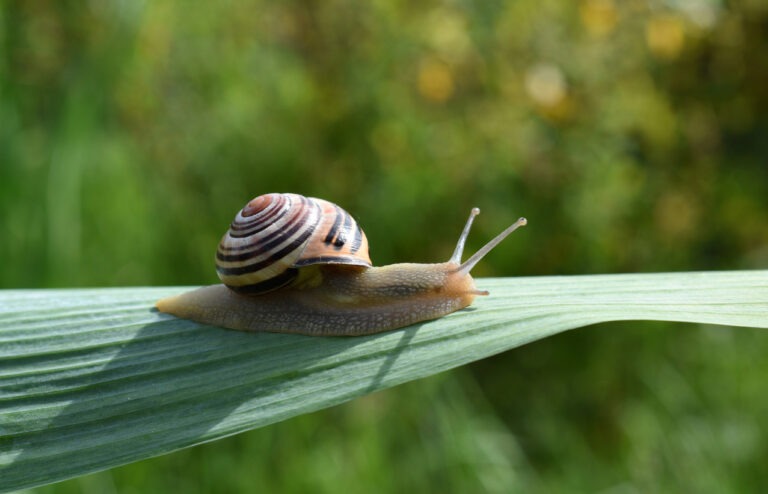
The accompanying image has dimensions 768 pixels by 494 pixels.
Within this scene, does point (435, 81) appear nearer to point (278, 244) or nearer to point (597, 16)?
point (597, 16)

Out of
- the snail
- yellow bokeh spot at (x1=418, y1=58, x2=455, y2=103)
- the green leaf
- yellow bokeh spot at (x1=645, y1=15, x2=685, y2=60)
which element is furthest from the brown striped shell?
yellow bokeh spot at (x1=645, y1=15, x2=685, y2=60)

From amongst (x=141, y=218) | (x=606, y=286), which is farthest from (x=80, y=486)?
(x=606, y=286)

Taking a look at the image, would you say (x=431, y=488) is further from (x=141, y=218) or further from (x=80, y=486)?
(x=141, y=218)

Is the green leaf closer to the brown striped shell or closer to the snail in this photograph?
the snail

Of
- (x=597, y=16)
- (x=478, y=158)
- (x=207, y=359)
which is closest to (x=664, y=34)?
(x=597, y=16)

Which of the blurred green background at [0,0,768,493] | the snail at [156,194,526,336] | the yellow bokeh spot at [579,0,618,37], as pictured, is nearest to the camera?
the snail at [156,194,526,336]
